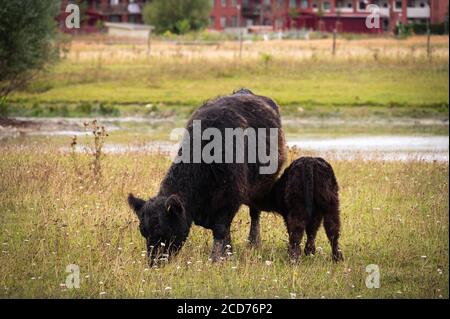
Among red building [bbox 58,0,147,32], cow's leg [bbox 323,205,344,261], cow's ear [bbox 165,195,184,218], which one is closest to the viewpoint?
cow's ear [bbox 165,195,184,218]

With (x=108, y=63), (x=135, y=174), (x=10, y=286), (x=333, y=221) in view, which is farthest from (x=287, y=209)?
(x=108, y=63)

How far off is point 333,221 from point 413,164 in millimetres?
8299

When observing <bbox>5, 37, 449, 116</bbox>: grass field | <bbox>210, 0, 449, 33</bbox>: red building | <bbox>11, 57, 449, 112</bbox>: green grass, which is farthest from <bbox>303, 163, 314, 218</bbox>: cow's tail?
<bbox>210, 0, 449, 33</bbox>: red building

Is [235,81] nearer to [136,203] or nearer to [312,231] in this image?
[312,231]

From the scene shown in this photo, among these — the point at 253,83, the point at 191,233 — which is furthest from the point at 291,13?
the point at 191,233

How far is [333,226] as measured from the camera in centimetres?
1180

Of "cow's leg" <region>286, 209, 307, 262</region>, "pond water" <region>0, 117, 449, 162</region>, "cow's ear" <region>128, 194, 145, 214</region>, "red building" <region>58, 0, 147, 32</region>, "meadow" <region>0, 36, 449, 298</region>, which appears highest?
"red building" <region>58, 0, 147, 32</region>

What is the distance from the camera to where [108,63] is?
47.5m

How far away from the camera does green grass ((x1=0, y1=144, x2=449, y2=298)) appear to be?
1033 centimetres

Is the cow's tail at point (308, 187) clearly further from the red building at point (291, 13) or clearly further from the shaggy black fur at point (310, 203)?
the red building at point (291, 13)

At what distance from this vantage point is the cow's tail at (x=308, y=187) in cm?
1168

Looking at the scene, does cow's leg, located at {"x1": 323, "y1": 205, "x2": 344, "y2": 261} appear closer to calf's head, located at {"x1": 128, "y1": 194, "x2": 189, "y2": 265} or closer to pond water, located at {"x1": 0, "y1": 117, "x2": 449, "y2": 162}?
calf's head, located at {"x1": 128, "y1": 194, "x2": 189, "y2": 265}

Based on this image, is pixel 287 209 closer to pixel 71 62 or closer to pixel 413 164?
pixel 413 164
